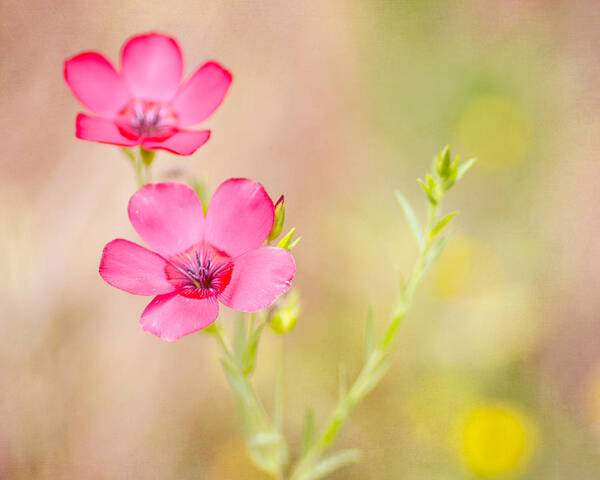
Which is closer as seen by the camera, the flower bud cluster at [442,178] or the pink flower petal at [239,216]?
the pink flower petal at [239,216]

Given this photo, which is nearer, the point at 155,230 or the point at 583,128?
the point at 155,230

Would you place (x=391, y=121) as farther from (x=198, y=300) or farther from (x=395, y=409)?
(x=198, y=300)

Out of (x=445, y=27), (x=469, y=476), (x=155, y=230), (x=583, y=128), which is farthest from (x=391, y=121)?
→ (x=155, y=230)

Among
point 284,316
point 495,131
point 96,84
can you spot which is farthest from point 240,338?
point 495,131

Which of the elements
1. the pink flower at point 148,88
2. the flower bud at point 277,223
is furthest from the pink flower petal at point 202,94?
the flower bud at point 277,223

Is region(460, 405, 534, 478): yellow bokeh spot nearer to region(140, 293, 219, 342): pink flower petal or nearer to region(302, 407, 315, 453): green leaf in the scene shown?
region(302, 407, 315, 453): green leaf

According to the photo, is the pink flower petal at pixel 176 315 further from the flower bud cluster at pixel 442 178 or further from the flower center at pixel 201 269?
the flower bud cluster at pixel 442 178

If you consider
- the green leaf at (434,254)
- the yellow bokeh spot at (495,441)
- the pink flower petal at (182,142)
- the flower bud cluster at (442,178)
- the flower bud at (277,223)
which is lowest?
the yellow bokeh spot at (495,441)
